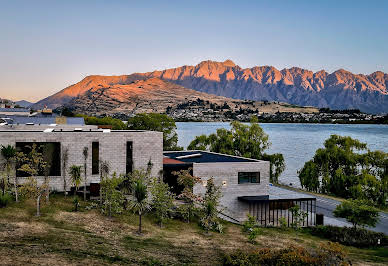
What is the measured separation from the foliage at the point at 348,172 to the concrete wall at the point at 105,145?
36561 millimetres

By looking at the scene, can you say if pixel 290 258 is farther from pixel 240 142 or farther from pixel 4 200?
pixel 240 142

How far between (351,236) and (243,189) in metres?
11.7

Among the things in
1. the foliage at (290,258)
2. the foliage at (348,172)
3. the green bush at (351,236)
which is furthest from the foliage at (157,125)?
the foliage at (290,258)

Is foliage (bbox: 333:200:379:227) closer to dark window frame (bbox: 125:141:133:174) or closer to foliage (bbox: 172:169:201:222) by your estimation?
foliage (bbox: 172:169:201:222)

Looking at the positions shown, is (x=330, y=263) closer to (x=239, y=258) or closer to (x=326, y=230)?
(x=239, y=258)

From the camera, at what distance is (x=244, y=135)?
267 ft

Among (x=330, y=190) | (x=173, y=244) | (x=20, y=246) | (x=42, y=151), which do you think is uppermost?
(x=42, y=151)

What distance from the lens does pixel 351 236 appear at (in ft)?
111

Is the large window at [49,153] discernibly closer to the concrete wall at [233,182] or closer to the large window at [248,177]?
the concrete wall at [233,182]

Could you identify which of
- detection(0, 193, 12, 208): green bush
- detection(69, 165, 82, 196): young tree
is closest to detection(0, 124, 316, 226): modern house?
detection(69, 165, 82, 196): young tree

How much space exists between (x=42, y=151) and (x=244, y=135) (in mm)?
53792

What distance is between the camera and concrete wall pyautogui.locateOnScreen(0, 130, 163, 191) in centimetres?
3322

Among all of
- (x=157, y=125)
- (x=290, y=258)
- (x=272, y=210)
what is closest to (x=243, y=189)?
(x=272, y=210)

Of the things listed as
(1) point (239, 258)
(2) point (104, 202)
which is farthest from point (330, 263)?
(2) point (104, 202)
